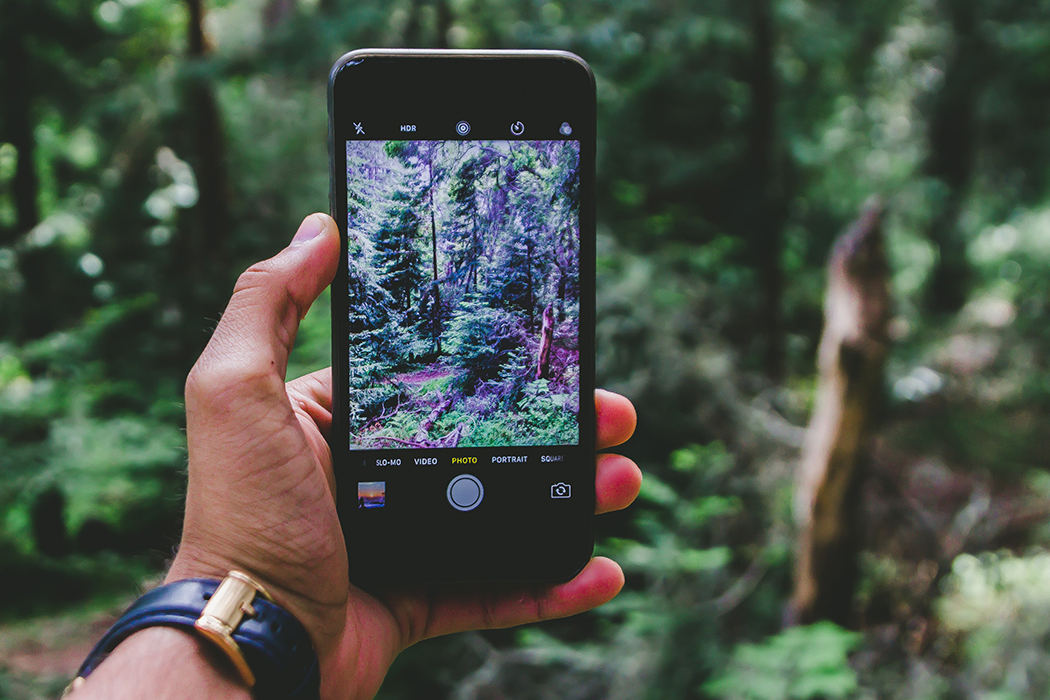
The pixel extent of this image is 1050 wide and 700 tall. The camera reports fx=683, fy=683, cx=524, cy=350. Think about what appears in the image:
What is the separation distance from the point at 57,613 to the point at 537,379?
14.7 feet

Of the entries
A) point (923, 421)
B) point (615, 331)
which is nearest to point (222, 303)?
point (615, 331)

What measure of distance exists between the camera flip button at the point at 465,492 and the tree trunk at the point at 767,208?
13.3 ft

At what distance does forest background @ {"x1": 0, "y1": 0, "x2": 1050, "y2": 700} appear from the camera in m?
3.09

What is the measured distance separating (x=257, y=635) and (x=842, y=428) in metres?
2.82

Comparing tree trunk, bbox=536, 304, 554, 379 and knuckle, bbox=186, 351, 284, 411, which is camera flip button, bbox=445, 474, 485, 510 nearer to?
tree trunk, bbox=536, 304, 554, 379

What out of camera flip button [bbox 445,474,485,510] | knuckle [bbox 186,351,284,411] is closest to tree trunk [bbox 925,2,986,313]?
camera flip button [bbox 445,474,485,510]

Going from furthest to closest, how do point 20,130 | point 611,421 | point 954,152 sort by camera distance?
point 954,152 < point 20,130 < point 611,421

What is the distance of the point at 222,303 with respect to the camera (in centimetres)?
461

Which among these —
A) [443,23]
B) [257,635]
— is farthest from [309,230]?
[443,23]

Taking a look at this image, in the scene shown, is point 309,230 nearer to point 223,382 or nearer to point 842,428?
point 223,382

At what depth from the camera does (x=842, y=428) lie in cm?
316

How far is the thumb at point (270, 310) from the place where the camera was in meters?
1.19

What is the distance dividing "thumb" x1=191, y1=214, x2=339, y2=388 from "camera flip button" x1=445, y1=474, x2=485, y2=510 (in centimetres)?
43

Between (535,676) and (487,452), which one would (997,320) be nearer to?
(535,676)
